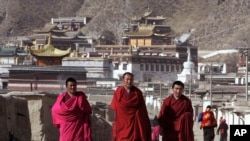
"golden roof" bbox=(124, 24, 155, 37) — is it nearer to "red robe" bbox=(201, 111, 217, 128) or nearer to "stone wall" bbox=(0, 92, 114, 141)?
"red robe" bbox=(201, 111, 217, 128)

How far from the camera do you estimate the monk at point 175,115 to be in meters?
13.2

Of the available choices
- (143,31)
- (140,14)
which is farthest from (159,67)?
(140,14)

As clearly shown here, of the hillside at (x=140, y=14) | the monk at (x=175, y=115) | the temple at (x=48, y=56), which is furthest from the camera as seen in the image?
the hillside at (x=140, y=14)

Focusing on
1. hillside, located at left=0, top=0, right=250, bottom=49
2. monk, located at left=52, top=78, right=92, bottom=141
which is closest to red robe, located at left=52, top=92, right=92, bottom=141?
monk, located at left=52, top=78, right=92, bottom=141

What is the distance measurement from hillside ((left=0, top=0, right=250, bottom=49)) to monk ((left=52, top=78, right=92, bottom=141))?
99.8 metres

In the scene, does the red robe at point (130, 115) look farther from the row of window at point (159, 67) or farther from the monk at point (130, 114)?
the row of window at point (159, 67)

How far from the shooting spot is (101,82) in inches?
2854

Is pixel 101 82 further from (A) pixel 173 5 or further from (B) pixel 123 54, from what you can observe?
Result: (A) pixel 173 5

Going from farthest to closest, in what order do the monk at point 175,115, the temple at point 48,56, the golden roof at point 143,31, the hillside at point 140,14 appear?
the hillside at point 140,14 < the golden roof at point 143,31 < the temple at point 48,56 < the monk at point 175,115

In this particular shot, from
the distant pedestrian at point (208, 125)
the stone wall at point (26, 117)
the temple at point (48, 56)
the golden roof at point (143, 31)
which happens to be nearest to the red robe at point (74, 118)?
the stone wall at point (26, 117)

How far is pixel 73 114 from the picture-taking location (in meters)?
13.0

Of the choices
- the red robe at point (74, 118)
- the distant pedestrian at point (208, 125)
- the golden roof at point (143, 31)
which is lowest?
the distant pedestrian at point (208, 125)

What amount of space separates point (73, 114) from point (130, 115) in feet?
1.77

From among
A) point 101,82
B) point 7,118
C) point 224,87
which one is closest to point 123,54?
point 101,82
